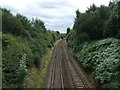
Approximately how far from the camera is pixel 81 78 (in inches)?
801

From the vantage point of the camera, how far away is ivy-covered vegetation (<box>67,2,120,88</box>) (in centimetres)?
1714

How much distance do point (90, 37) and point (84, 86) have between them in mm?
22618

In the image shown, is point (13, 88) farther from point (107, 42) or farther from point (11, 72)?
point (107, 42)

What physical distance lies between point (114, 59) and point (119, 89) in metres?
5.68

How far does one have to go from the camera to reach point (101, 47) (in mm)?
26750

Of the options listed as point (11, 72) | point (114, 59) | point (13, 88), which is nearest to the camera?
point (13, 88)

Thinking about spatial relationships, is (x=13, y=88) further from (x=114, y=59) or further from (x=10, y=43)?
(x=114, y=59)

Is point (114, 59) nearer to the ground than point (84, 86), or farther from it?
farther from it

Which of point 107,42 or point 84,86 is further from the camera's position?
point 107,42

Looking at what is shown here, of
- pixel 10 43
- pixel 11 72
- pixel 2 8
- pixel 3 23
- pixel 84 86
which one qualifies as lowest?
pixel 84 86

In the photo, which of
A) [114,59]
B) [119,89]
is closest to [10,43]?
[114,59]

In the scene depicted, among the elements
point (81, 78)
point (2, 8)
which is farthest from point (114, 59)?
point (2, 8)

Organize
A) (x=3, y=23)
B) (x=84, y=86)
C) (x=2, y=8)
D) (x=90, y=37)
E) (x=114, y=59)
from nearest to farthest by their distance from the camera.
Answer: (x=84, y=86), (x=114, y=59), (x=3, y=23), (x=2, y=8), (x=90, y=37)

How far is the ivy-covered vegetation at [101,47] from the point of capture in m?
17.1
